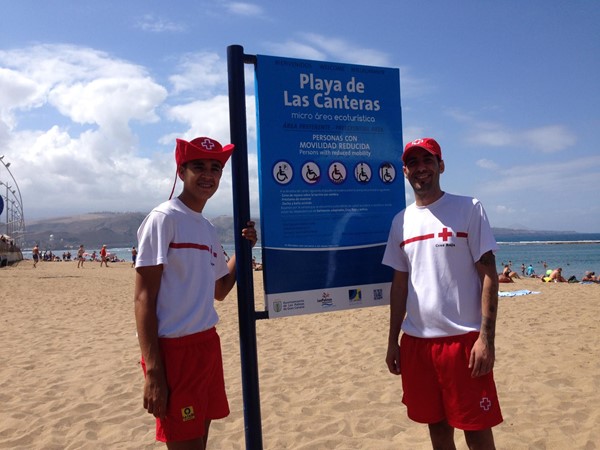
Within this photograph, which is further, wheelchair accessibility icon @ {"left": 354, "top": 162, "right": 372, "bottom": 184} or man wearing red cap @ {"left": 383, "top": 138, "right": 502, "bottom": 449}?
wheelchair accessibility icon @ {"left": 354, "top": 162, "right": 372, "bottom": 184}

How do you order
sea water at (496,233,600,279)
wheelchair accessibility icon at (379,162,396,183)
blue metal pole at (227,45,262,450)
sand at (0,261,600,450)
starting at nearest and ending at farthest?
blue metal pole at (227,45,262,450)
wheelchair accessibility icon at (379,162,396,183)
sand at (0,261,600,450)
sea water at (496,233,600,279)

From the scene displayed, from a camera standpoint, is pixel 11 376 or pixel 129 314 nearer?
pixel 11 376

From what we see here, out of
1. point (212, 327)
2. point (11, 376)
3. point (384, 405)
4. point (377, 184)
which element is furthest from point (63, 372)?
point (377, 184)

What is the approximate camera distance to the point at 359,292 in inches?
119

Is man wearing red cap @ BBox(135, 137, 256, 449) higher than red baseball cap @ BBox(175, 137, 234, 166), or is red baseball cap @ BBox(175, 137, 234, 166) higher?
red baseball cap @ BBox(175, 137, 234, 166)

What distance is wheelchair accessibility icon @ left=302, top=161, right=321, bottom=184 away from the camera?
2867mm

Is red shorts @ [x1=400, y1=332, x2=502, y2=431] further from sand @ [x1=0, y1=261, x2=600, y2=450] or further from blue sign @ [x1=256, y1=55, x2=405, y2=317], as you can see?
sand @ [x1=0, y1=261, x2=600, y2=450]

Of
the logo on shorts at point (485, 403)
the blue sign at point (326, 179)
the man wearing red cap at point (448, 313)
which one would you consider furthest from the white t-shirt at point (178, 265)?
the logo on shorts at point (485, 403)

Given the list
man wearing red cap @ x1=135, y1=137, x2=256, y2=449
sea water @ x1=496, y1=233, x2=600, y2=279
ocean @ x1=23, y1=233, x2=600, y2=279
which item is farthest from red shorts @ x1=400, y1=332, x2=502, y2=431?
sea water @ x1=496, y1=233, x2=600, y2=279

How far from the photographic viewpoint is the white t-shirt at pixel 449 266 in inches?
97.3

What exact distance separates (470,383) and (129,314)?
9874mm

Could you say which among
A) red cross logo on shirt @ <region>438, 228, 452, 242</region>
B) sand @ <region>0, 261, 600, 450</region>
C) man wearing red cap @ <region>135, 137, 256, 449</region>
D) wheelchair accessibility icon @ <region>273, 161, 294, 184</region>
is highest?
wheelchair accessibility icon @ <region>273, 161, 294, 184</region>

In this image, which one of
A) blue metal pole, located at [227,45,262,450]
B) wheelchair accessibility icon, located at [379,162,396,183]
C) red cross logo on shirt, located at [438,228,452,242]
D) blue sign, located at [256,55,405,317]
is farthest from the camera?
wheelchair accessibility icon, located at [379,162,396,183]

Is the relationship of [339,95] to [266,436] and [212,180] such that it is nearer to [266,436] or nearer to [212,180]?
[212,180]
